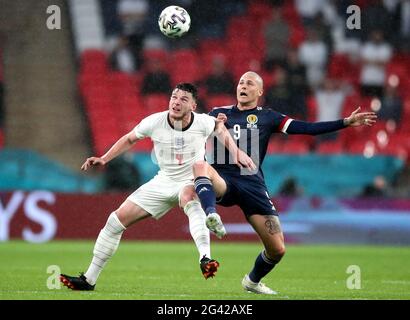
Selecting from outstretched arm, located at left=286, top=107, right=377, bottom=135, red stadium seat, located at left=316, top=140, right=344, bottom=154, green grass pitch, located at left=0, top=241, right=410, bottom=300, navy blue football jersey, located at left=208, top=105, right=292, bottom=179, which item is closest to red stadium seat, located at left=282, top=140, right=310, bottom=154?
red stadium seat, located at left=316, top=140, right=344, bottom=154

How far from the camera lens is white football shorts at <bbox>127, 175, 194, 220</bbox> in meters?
8.95

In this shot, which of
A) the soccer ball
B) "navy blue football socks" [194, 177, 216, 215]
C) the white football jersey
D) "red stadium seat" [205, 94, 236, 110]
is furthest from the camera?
"red stadium seat" [205, 94, 236, 110]

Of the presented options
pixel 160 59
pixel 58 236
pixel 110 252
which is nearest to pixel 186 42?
pixel 160 59

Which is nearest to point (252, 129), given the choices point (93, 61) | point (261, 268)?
point (261, 268)

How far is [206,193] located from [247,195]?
90 cm

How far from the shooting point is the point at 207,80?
64.1 feet

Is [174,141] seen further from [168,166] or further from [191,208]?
[191,208]

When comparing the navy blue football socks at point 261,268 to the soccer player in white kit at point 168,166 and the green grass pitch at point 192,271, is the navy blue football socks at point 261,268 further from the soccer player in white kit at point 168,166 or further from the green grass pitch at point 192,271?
the soccer player in white kit at point 168,166

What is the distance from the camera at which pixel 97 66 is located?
20.7 meters

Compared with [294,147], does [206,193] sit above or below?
above

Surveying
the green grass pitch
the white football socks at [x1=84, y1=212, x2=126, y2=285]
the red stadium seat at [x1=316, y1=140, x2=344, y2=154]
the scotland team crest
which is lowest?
the green grass pitch

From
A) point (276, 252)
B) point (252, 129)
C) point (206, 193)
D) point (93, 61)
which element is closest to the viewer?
point (206, 193)

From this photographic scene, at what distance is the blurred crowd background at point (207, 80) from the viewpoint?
18.0m

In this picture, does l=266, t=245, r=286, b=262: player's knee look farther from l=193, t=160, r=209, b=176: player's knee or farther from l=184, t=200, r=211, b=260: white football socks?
l=193, t=160, r=209, b=176: player's knee
